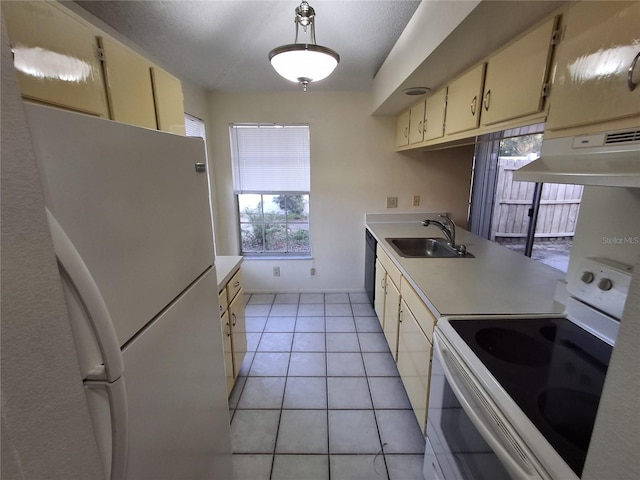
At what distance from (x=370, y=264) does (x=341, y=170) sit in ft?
3.63

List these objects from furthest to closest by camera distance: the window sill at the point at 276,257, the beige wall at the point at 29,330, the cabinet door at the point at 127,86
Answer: the window sill at the point at 276,257 < the cabinet door at the point at 127,86 < the beige wall at the point at 29,330

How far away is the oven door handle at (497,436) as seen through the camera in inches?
28.0

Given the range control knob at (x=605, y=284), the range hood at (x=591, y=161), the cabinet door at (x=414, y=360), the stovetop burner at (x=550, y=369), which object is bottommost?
the cabinet door at (x=414, y=360)

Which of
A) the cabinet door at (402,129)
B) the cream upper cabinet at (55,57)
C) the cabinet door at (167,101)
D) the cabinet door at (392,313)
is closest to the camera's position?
the cream upper cabinet at (55,57)

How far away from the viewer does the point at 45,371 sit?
0.44 meters

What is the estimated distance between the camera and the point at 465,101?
1.68m

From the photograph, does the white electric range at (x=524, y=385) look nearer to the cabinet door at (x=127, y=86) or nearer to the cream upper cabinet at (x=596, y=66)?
the cream upper cabinet at (x=596, y=66)

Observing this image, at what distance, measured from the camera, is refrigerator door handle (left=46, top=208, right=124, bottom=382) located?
0.46 metres

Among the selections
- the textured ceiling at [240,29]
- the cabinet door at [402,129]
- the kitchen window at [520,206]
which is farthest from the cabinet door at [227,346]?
the kitchen window at [520,206]

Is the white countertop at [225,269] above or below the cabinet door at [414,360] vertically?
above

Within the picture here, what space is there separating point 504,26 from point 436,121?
3.03 feet

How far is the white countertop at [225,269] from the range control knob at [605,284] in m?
1.73

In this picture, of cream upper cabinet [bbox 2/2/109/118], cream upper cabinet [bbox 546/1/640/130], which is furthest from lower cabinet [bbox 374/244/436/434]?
cream upper cabinet [bbox 2/2/109/118]

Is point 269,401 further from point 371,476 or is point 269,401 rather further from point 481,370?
point 481,370
